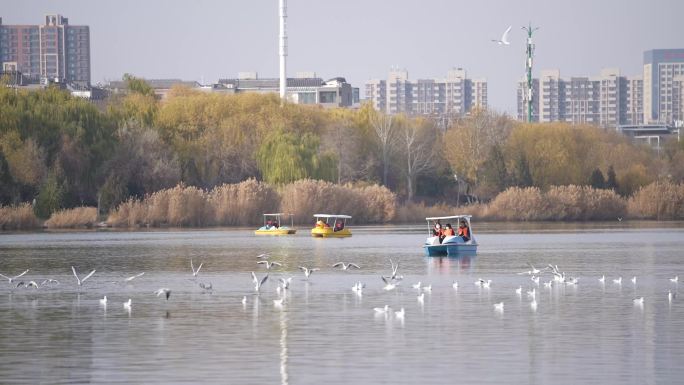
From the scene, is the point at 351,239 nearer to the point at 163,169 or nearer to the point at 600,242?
the point at 600,242

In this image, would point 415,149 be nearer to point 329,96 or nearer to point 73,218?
point 73,218

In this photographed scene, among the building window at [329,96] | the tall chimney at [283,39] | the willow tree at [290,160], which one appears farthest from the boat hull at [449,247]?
the building window at [329,96]

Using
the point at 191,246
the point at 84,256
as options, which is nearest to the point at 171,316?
the point at 84,256

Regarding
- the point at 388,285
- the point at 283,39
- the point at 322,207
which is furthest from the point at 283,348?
the point at 283,39

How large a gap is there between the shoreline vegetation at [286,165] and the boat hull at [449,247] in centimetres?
2921

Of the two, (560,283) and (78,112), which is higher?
(78,112)

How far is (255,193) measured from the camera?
254 ft

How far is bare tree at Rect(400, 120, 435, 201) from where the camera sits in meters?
100

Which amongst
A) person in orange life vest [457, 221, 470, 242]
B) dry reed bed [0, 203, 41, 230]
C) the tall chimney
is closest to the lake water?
person in orange life vest [457, 221, 470, 242]

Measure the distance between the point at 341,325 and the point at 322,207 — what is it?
5340 cm

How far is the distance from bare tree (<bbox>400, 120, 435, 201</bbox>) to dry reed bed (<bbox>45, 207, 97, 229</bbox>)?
1094 inches

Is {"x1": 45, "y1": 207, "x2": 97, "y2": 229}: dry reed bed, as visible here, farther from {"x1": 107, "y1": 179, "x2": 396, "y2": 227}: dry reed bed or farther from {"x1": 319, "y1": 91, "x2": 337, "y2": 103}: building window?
{"x1": 319, "y1": 91, "x2": 337, "y2": 103}: building window

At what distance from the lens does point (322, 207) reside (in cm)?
7962

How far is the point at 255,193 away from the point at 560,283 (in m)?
43.5
